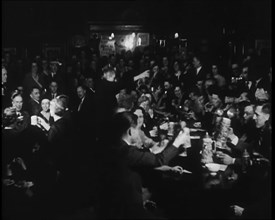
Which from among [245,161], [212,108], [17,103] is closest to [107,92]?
[17,103]

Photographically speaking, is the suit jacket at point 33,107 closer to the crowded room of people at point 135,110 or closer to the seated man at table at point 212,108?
the crowded room of people at point 135,110

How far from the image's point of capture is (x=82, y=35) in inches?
151

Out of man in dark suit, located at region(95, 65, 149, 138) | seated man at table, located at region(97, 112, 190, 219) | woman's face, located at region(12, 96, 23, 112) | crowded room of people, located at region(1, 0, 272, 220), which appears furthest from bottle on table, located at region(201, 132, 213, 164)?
woman's face, located at region(12, 96, 23, 112)

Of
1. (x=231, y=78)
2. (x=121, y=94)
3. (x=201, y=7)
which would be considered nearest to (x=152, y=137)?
(x=121, y=94)

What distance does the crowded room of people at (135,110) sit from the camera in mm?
3820

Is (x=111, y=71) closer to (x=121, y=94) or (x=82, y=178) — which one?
(x=121, y=94)

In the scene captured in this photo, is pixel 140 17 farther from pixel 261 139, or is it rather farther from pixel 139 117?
pixel 261 139

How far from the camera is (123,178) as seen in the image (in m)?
3.82

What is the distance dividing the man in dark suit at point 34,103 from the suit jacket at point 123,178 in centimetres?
58

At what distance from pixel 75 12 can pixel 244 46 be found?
1.24 metres

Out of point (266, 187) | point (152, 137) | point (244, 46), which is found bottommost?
point (266, 187)

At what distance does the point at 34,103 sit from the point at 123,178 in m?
0.84

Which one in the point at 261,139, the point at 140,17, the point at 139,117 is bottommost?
the point at 261,139

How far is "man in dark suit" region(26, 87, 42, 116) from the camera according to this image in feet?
12.6
